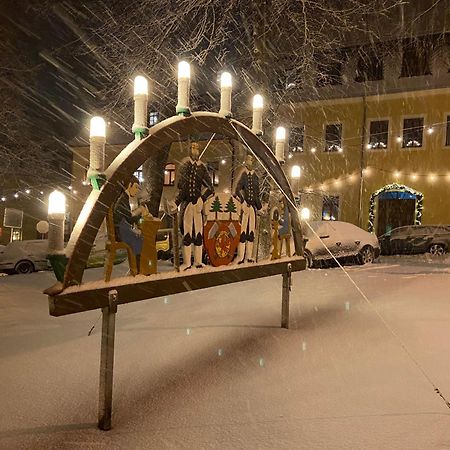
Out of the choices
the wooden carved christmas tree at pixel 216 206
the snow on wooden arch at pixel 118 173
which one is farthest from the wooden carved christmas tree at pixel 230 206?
the snow on wooden arch at pixel 118 173

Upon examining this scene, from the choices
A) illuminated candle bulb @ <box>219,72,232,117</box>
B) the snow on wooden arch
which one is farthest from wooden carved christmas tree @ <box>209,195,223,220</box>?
illuminated candle bulb @ <box>219,72,232,117</box>

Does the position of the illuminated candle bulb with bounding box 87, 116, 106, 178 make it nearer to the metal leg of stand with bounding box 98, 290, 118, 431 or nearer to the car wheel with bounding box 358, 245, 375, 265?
the metal leg of stand with bounding box 98, 290, 118, 431

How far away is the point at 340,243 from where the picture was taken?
50.7 ft

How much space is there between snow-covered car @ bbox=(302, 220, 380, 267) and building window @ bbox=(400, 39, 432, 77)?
12.1 meters

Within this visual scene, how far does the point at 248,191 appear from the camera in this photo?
5770 millimetres

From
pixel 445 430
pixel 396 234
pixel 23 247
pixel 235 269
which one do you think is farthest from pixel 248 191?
pixel 396 234

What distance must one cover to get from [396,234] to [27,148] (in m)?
17.0

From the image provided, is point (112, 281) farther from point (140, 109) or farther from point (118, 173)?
point (140, 109)

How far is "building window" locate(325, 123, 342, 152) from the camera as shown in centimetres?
2566

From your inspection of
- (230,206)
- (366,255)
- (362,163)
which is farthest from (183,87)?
(362,163)

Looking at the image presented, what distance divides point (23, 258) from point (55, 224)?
52.3 feet

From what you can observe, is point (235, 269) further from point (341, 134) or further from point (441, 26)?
point (441, 26)

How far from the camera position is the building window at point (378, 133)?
24.6 metres

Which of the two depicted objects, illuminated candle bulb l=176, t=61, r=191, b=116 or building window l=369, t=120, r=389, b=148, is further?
building window l=369, t=120, r=389, b=148
